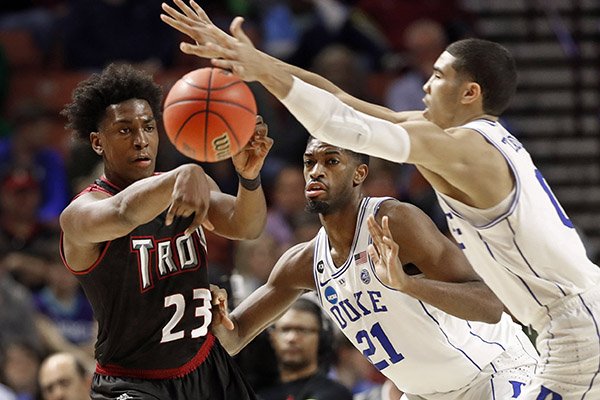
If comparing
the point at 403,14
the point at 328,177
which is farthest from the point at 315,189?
the point at 403,14

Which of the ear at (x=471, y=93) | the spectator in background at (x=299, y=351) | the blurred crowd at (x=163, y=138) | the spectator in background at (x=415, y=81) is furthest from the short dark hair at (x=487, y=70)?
the spectator in background at (x=415, y=81)

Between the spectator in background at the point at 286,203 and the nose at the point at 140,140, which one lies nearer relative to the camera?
the nose at the point at 140,140

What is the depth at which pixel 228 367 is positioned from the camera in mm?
5816

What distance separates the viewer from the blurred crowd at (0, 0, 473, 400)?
9.66 metres

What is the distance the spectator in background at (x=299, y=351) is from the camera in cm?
754

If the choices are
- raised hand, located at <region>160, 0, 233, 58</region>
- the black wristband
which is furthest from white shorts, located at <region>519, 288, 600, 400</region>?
raised hand, located at <region>160, 0, 233, 58</region>

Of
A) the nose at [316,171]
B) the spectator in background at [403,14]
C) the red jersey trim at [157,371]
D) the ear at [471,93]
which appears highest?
the spectator in background at [403,14]

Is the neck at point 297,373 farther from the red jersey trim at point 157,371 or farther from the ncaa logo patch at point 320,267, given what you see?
the red jersey trim at point 157,371

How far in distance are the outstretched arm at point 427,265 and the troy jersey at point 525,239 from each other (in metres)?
0.26

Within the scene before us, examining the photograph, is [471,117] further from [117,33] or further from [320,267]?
[117,33]

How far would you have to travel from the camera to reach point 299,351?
7.60 metres

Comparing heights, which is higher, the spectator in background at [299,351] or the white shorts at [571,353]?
the white shorts at [571,353]

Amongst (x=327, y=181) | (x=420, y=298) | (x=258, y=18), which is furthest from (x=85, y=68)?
(x=420, y=298)

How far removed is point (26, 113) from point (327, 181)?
18.8 feet
